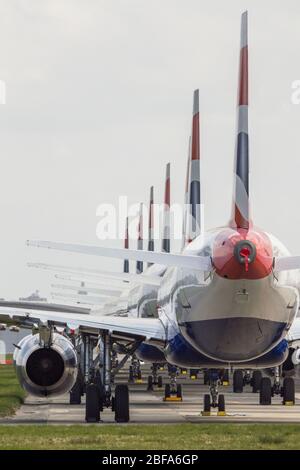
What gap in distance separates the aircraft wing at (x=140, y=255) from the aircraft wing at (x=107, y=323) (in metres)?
7.01

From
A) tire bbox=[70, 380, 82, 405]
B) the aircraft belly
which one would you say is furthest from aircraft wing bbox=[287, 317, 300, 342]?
tire bbox=[70, 380, 82, 405]

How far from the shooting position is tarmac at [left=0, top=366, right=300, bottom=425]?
35.2 meters

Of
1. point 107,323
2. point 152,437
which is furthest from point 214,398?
point 152,437

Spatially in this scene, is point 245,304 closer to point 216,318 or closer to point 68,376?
point 216,318

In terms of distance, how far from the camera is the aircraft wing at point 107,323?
35.4 m

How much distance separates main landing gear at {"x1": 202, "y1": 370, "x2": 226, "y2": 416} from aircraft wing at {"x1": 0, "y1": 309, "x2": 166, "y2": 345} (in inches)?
71.7

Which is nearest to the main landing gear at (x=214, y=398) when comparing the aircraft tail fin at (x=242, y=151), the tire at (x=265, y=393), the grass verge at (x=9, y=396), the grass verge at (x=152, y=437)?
the grass verge at (x=152, y=437)

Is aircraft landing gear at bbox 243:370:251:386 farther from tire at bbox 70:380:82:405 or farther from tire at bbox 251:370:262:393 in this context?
tire at bbox 70:380:82:405

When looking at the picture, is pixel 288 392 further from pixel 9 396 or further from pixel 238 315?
pixel 238 315

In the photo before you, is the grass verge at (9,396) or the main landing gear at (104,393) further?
the grass verge at (9,396)

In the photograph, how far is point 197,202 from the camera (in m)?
41.8

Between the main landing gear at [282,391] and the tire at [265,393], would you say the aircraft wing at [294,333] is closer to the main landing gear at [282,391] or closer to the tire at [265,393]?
the main landing gear at [282,391]

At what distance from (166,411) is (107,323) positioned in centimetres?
580
